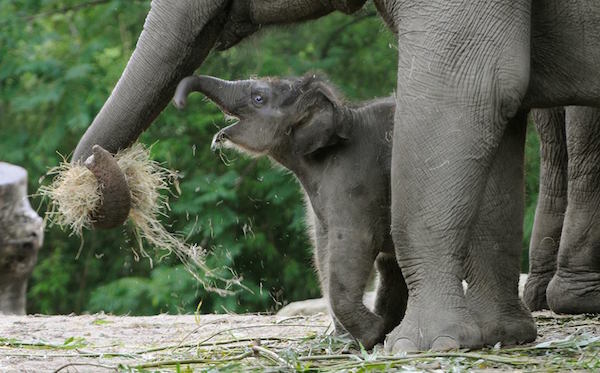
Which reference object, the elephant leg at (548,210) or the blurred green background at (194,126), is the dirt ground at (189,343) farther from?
the blurred green background at (194,126)

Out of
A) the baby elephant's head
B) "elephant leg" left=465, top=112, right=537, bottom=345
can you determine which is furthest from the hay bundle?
"elephant leg" left=465, top=112, right=537, bottom=345

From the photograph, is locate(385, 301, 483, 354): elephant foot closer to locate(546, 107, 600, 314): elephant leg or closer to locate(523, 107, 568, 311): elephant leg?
locate(546, 107, 600, 314): elephant leg

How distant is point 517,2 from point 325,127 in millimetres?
1025

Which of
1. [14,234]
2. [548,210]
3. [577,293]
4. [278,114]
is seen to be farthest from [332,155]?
[14,234]

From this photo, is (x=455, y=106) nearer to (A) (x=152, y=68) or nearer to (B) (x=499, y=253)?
(B) (x=499, y=253)

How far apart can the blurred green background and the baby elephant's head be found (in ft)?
18.1

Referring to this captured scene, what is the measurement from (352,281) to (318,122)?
71cm

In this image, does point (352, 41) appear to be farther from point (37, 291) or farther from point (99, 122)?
point (99, 122)

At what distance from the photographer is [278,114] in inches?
234

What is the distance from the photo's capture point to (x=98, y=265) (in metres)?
14.9

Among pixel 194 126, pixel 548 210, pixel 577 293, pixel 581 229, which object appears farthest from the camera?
pixel 194 126

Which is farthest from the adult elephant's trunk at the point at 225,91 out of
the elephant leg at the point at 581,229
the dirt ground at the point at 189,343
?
the elephant leg at the point at 581,229

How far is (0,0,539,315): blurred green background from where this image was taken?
1198 centimetres

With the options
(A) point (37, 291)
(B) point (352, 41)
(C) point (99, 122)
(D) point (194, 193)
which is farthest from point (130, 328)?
(A) point (37, 291)
